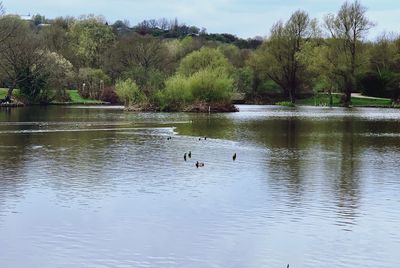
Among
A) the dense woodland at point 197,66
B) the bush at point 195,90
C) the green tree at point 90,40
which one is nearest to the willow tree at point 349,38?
the dense woodland at point 197,66

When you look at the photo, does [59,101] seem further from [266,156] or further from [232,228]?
[232,228]

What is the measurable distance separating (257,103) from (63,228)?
8983 centimetres

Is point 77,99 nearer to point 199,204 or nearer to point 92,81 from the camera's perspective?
point 92,81

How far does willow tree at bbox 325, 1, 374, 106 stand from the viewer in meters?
88.9

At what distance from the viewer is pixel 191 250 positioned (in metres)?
14.0

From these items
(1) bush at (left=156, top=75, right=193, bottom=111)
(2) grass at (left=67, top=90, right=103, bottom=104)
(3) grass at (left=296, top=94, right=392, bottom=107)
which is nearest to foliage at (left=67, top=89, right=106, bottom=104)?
(2) grass at (left=67, top=90, right=103, bottom=104)

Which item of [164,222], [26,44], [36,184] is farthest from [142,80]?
[164,222]

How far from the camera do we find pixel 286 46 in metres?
96.1

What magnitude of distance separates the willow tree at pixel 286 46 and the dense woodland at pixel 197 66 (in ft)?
0.51

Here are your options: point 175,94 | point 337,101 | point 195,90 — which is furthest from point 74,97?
point 337,101

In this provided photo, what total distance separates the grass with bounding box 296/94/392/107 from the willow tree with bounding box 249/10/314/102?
528 centimetres

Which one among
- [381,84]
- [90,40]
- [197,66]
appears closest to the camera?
[197,66]

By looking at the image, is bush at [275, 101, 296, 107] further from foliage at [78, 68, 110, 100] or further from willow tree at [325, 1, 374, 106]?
foliage at [78, 68, 110, 100]

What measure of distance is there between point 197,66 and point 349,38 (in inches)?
887
